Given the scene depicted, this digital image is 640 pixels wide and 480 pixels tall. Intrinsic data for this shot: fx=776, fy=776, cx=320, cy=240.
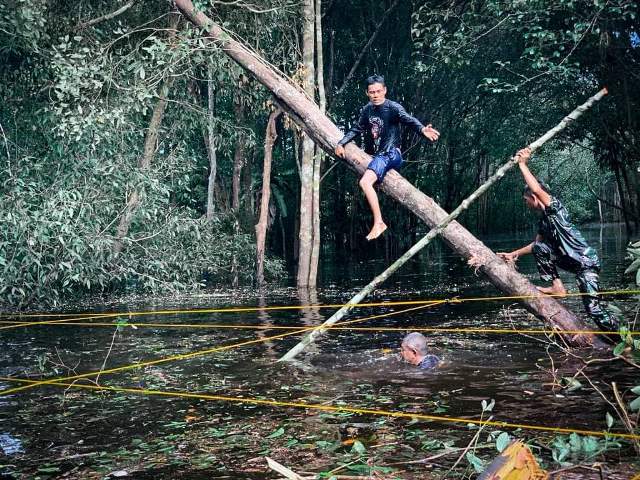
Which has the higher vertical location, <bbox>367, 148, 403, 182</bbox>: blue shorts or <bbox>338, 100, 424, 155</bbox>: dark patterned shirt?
<bbox>338, 100, 424, 155</bbox>: dark patterned shirt

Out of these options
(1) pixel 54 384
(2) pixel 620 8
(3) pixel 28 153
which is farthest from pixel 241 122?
(1) pixel 54 384

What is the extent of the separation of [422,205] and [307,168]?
877 centimetres

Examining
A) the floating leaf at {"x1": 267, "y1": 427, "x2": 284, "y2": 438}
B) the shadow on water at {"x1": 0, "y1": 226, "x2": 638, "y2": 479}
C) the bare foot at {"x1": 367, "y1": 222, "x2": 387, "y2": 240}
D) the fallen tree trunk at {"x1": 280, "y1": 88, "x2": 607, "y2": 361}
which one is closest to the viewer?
the shadow on water at {"x1": 0, "y1": 226, "x2": 638, "y2": 479}

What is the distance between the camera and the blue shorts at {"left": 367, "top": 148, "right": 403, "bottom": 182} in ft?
26.8

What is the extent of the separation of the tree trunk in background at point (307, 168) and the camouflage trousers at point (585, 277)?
846cm

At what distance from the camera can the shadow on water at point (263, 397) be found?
4770 millimetres

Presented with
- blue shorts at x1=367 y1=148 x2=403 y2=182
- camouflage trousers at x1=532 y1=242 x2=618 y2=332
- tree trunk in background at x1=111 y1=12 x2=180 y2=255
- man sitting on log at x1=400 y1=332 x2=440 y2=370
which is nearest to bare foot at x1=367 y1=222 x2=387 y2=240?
blue shorts at x1=367 y1=148 x2=403 y2=182

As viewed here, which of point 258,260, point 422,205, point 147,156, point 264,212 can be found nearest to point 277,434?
point 422,205

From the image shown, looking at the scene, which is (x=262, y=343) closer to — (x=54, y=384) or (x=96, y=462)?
(x=54, y=384)

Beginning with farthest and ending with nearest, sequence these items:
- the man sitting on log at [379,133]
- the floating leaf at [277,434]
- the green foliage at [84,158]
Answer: the green foliage at [84,158] → the man sitting on log at [379,133] → the floating leaf at [277,434]

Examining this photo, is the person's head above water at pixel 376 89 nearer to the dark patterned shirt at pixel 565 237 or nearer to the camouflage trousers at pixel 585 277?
the dark patterned shirt at pixel 565 237

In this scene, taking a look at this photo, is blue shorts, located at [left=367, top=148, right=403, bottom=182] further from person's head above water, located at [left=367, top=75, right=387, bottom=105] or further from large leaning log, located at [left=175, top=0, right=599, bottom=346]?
person's head above water, located at [left=367, top=75, right=387, bottom=105]

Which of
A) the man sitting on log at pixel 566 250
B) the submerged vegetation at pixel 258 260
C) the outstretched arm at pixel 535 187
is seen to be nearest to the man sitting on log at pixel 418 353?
the submerged vegetation at pixel 258 260

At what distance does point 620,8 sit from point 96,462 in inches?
480
